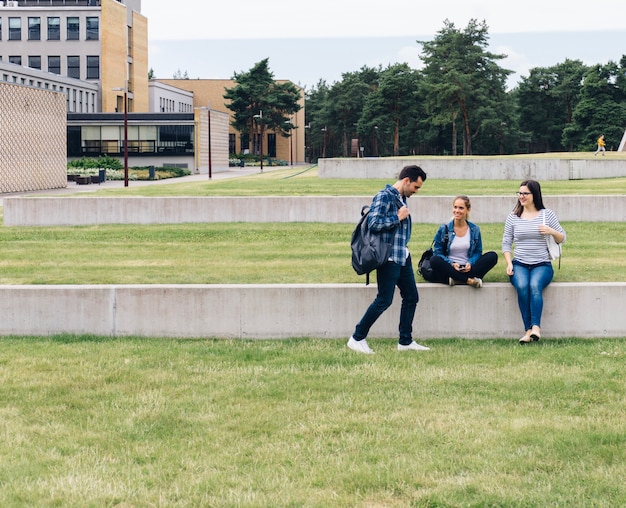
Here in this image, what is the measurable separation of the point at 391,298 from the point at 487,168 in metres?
30.5

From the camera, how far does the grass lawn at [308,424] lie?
5012mm

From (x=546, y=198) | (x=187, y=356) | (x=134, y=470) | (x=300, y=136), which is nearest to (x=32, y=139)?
(x=546, y=198)

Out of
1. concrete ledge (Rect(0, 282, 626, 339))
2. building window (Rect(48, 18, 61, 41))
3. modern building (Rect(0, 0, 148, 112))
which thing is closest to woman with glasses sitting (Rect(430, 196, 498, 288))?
concrete ledge (Rect(0, 282, 626, 339))

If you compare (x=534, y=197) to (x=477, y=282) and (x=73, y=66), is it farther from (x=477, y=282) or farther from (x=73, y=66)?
(x=73, y=66)

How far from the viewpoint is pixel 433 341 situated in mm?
9266

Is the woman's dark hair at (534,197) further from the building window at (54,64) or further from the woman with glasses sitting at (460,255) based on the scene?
the building window at (54,64)

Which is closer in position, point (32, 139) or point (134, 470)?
point (134, 470)

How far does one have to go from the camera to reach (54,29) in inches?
3314

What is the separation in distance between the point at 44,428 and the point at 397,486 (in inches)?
103

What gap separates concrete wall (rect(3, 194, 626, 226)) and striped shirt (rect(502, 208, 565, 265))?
25.9 ft

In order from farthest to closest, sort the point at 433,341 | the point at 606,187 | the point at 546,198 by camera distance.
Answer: the point at 606,187, the point at 546,198, the point at 433,341

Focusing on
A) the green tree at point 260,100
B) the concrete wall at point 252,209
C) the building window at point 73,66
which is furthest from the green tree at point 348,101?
the concrete wall at point 252,209

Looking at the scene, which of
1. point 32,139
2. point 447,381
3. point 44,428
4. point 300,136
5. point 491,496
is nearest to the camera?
point 491,496

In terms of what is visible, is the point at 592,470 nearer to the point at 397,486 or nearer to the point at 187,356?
the point at 397,486
